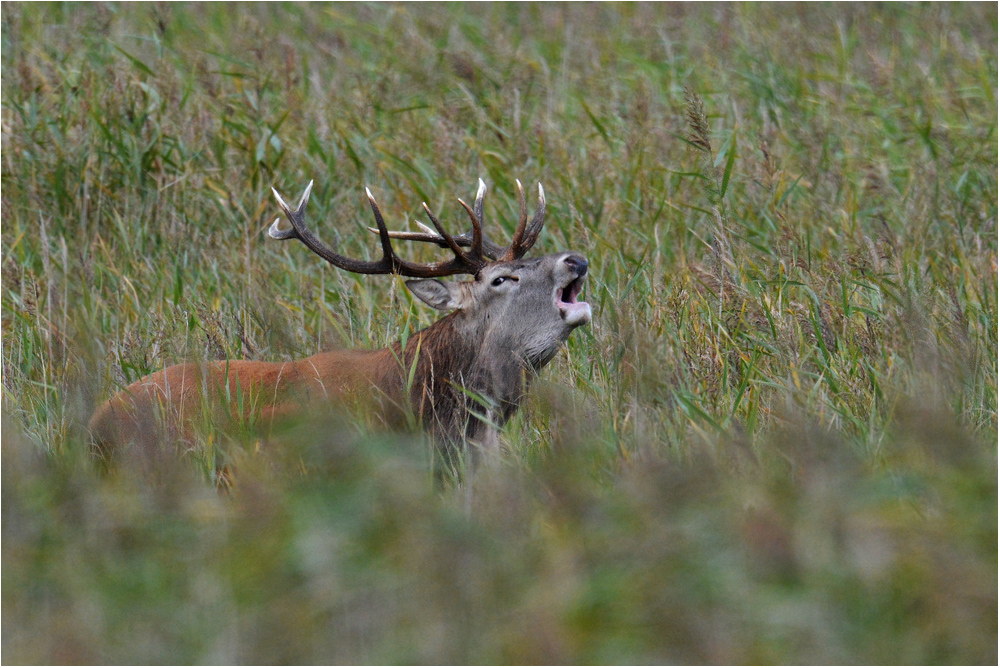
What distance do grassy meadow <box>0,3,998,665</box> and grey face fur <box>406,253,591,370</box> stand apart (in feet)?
0.57

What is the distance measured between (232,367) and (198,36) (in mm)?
5428

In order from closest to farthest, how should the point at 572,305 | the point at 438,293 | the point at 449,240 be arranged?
the point at 572,305 → the point at 449,240 → the point at 438,293

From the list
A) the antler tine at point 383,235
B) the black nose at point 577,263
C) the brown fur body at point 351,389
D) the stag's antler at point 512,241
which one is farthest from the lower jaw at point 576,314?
the antler tine at point 383,235

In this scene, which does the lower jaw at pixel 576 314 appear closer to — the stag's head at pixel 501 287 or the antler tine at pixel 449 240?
the stag's head at pixel 501 287

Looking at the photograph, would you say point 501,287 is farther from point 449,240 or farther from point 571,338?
point 571,338

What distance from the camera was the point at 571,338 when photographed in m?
5.32

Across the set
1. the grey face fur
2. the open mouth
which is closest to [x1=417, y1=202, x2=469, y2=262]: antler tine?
the grey face fur

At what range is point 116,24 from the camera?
30.8ft

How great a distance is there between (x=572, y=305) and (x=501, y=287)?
0.32 metres

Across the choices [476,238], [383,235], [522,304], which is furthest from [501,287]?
[383,235]

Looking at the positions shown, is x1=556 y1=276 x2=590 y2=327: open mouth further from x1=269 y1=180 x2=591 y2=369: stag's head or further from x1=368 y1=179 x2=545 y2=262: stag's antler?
x1=368 y1=179 x2=545 y2=262: stag's antler

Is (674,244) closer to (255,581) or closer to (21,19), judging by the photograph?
(255,581)

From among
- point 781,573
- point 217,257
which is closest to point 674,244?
point 217,257

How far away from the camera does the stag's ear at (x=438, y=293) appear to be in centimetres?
498
